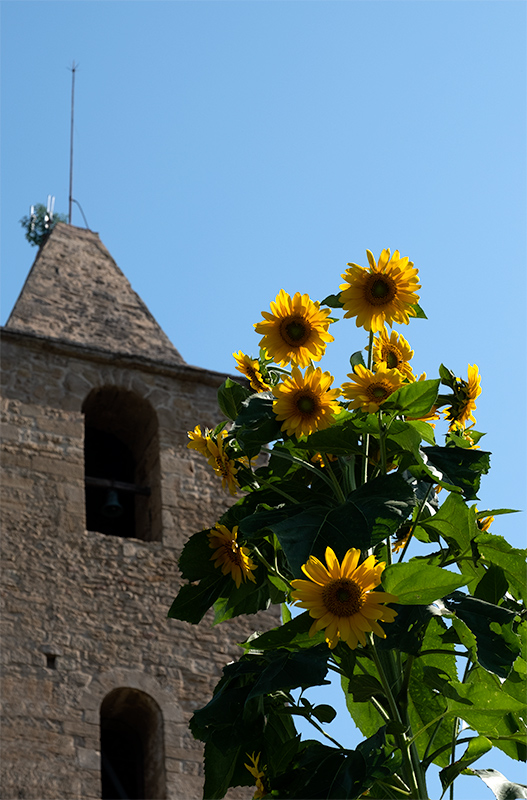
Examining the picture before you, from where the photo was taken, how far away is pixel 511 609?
140 inches

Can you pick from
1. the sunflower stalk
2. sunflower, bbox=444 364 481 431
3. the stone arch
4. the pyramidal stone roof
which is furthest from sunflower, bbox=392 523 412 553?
the pyramidal stone roof

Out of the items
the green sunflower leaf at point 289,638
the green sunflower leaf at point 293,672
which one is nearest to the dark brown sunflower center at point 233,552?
the green sunflower leaf at point 289,638

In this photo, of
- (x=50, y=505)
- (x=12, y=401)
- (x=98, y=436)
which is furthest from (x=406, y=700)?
(x=98, y=436)

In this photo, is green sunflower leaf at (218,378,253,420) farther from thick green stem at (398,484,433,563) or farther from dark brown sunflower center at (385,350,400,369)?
thick green stem at (398,484,433,563)

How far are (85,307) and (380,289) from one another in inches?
400

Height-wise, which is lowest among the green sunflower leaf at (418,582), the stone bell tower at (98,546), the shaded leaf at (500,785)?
the shaded leaf at (500,785)

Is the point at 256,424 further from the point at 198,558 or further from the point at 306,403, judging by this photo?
the point at 198,558

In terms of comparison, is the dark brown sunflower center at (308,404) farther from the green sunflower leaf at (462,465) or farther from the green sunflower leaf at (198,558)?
the green sunflower leaf at (198,558)

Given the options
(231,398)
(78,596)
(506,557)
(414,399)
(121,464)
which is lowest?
(506,557)

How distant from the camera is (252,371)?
404cm

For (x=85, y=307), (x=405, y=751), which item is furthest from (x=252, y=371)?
(x=85, y=307)

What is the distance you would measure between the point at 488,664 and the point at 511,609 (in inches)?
14.9

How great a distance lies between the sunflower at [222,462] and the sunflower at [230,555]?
13cm

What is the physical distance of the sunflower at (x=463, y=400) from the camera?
4062mm
